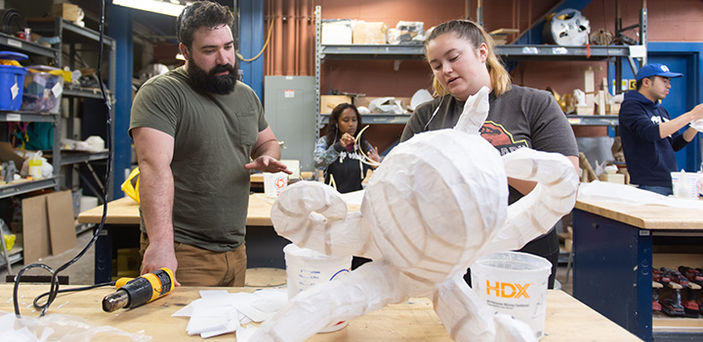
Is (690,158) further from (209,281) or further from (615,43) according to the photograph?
(209,281)

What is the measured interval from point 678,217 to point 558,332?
1287mm

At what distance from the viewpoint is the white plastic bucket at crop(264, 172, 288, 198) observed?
2.36 m

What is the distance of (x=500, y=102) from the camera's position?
1.48 meters

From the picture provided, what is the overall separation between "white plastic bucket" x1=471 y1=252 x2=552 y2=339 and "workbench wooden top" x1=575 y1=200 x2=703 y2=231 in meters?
A: 1.20

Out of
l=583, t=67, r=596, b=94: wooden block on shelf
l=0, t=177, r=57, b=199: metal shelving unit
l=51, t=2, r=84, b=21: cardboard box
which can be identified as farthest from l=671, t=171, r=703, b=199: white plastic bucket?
l=51, t=2, r=84, b=21: cardboard box

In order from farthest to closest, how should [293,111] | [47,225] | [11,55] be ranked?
[293,111] → [47,225] → [11,55]

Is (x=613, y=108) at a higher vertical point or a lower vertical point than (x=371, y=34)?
lower

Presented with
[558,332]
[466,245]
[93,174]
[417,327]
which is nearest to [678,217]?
[558,332]

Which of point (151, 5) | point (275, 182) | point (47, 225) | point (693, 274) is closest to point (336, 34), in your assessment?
point (151, 5)

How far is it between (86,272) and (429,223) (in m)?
3.99

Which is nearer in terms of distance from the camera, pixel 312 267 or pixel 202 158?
pixel 312 267

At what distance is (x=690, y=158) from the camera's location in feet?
16.6

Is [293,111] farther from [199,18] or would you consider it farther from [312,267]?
[312,267]

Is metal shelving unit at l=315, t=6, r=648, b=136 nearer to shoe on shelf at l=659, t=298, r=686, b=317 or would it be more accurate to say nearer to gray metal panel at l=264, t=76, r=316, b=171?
gray metal panel at l=264, t=76, r=316, b=171
